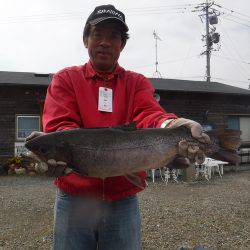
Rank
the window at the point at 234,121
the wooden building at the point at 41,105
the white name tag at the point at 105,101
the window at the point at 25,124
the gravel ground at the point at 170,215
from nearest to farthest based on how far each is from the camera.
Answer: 1. the white name tag at the point at 105,101
2. the gravel ground at the point at 170,215
3. the wooden building at the point at 41,105
4. the window at the point at 25,124
5. the window at the point at 234,121

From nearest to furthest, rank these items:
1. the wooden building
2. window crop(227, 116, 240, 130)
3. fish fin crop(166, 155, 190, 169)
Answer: fish fin crop(166, 155, 190, 169) < the wooden building < window crop(227, 116, 240, 130)

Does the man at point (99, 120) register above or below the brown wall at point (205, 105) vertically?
below

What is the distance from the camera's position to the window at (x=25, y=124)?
57.9 feet

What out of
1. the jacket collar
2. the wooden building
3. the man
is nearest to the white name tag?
the man

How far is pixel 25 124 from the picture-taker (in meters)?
17.8

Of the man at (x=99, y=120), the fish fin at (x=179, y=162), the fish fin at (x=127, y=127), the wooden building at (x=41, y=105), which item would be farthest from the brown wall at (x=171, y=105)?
the fish fin at (x=127, y=127)

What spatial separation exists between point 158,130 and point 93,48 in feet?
3.17

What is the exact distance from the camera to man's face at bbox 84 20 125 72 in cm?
335

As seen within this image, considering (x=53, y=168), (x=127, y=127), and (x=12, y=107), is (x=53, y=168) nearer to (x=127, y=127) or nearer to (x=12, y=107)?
(x=127, y=127)

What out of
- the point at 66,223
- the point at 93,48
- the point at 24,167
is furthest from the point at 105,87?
the point at 24,167

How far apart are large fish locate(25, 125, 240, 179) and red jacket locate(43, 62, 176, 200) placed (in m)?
0.22

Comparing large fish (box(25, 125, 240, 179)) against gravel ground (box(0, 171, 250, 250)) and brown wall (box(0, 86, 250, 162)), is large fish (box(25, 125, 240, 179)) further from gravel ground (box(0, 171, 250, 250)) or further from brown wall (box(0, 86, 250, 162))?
brown wall (box(0, 86, 250, 162))

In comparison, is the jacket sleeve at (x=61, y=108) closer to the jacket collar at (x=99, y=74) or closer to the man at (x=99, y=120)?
the man at (x=99, y=120)

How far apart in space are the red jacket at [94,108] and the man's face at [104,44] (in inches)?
3.9
